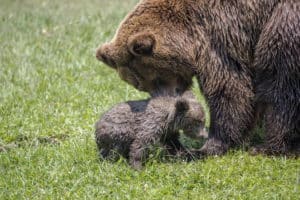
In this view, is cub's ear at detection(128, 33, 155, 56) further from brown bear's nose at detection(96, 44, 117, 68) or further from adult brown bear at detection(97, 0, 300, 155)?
brown bear's nose at detection(96, 44, 117, 68)

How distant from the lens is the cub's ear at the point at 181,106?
728cm

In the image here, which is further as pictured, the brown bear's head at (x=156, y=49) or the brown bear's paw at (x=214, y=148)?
the brown bear's head at (x=156, y=49)

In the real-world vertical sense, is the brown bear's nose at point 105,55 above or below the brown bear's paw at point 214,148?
above

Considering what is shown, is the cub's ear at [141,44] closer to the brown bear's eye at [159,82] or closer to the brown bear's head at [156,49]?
the brown bear's head at [156,49]

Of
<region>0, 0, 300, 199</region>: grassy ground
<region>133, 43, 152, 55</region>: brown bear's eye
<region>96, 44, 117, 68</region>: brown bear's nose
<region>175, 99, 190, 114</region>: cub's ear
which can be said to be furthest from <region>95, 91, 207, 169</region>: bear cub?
<region>96, 44, 117, 68</region>: brown bear's nose

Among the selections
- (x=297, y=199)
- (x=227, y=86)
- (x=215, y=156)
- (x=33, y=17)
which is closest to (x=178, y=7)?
(x=227, y=86)

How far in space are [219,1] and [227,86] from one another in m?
0.89

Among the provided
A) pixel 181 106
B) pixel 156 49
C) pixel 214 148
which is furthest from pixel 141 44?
pixel 214 148

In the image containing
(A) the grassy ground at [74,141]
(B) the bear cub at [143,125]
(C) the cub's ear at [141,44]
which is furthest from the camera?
(C) the cub's ear at [141,44]

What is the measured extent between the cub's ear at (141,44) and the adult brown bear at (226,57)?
10 mm

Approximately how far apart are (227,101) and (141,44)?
1074mm

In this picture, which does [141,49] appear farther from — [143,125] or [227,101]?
[227,101]

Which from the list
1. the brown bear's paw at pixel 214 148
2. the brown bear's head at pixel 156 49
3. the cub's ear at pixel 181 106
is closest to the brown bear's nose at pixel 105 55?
the brown bear's head at pixel 156 49

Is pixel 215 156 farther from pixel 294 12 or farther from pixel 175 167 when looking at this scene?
pixel 294 12
